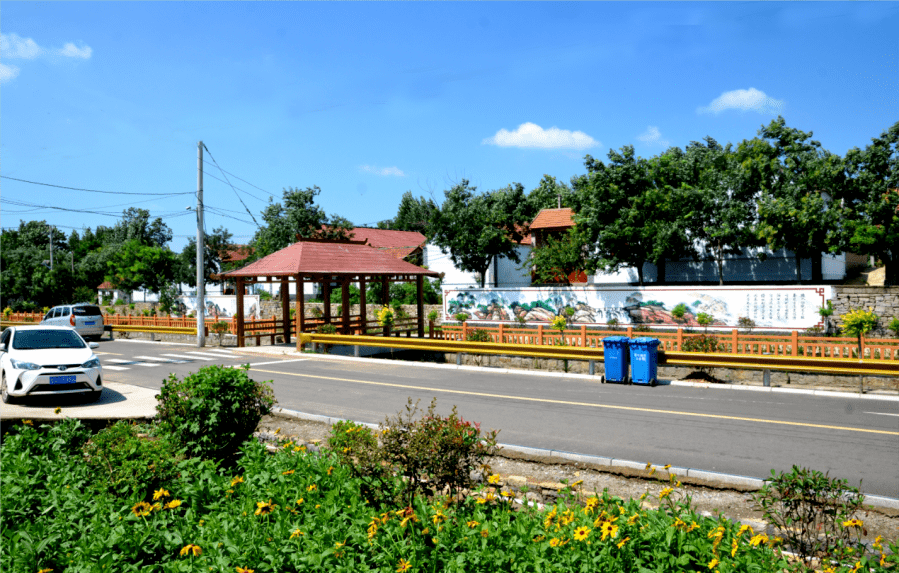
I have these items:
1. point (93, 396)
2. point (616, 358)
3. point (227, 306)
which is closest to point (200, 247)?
point (93, 396)

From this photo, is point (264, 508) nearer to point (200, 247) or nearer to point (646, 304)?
point (200, 247)

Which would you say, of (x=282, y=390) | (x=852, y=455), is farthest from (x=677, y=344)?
(x=282, y=390)

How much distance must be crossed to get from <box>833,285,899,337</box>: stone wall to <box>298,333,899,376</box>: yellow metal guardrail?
8053 mm

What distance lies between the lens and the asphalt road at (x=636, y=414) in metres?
8.54

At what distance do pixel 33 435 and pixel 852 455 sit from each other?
10941 millimetres

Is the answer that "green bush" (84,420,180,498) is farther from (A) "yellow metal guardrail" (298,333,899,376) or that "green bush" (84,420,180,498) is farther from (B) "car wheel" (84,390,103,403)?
(A) "yellow metal guardrail" (298,333,899,376)

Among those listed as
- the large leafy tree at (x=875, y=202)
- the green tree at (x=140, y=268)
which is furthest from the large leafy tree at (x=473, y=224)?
the green tree at (x=140, y=268)

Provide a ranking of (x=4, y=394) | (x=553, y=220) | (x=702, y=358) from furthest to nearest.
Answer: (x=553, y=220)
(x=702, y=358)
(x=4, y=394)

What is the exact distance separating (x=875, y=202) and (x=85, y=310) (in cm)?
3894

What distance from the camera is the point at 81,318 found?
99.6 ft

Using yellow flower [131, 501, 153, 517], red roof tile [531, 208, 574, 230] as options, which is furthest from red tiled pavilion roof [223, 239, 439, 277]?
red roof tile [531, 208, 574, 230]

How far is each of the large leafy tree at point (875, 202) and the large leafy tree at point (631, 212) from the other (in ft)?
24.5

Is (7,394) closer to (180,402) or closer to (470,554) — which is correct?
(180,402)

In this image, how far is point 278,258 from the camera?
26.1 meters
